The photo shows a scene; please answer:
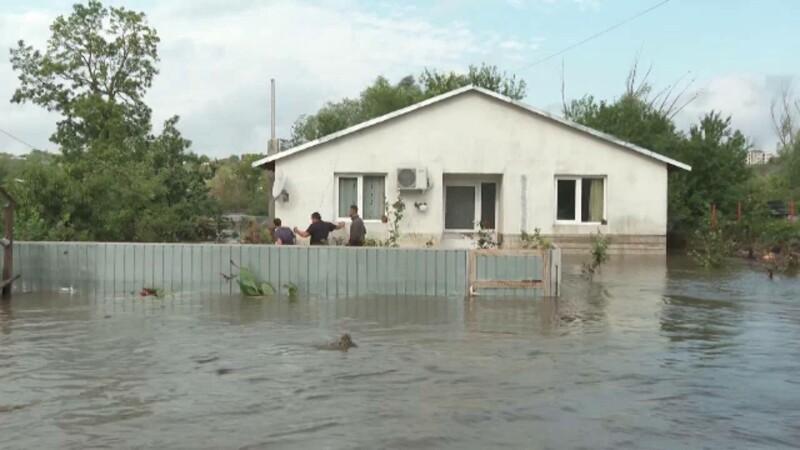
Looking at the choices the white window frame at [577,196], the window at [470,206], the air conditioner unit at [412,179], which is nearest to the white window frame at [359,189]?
the air conditioner unit at [412,179]

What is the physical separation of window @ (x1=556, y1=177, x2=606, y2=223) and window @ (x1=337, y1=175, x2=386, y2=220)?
5085 mm

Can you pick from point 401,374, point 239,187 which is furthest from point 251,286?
point 239,187

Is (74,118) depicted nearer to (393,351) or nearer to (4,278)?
(4,278)

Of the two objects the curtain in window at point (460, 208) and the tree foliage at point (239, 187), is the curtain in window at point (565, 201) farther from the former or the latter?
the tree foliage at point (239, 187)

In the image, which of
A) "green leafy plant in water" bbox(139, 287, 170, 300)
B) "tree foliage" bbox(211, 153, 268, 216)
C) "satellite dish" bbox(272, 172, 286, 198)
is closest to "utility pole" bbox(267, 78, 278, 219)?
"satellite dish" bbox(272, 172, 286, 198)

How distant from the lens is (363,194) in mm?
24609

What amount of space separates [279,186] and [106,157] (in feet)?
23.8

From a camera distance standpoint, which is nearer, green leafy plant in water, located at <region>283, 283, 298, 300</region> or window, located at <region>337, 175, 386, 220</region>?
green leafy plant in water, located at <region>283, 283, 298, 300</region>

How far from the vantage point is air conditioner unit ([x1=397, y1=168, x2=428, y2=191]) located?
23875mm

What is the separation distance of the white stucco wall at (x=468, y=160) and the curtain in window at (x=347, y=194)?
0.30 metres

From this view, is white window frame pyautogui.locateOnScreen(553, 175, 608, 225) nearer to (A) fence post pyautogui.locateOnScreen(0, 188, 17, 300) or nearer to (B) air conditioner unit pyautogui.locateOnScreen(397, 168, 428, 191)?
(B) air conditioner unit pyautogui.locateOnScreen(397, 168, 428, 191)

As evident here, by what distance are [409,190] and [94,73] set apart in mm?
25320

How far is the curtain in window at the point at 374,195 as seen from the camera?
24.5m

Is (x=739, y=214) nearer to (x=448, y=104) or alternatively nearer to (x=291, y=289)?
(x=448, y=104)
